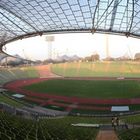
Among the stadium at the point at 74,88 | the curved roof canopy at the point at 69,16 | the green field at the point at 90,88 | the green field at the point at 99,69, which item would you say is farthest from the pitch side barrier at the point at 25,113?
the green field at the point at 99,69

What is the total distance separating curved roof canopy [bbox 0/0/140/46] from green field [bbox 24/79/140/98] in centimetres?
1324

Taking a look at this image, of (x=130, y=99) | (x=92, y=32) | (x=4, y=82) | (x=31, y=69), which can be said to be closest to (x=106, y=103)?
(x=130, y=99)

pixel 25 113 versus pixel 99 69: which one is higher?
pixel 99 69

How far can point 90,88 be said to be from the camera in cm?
5597

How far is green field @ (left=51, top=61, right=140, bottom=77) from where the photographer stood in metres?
73.3

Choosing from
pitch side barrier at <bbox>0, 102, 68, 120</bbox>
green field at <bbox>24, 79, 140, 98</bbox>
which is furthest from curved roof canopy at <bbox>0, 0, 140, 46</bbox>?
green field at <bbox>24, 79, 140, 98</bbox>

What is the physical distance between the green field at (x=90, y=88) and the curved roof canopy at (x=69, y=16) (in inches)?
521

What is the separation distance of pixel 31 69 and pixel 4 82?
56.1 feet

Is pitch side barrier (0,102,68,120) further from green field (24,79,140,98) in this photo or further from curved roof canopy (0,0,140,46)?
green field (24,79,140,98)

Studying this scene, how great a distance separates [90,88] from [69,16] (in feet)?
70.3

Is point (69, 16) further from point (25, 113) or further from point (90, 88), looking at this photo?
point (90, 88)

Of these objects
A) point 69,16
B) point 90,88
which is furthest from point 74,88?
point 69,16

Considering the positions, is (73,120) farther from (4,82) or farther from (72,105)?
(4,82)

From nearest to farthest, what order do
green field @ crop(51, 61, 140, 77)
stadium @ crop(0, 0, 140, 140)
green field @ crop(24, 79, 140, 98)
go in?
stadium @ crop(0, 0, 140, 140)
green field @ crop(24, 79, 140, 98)
green field @ crop(51, 61, 140, 77)
